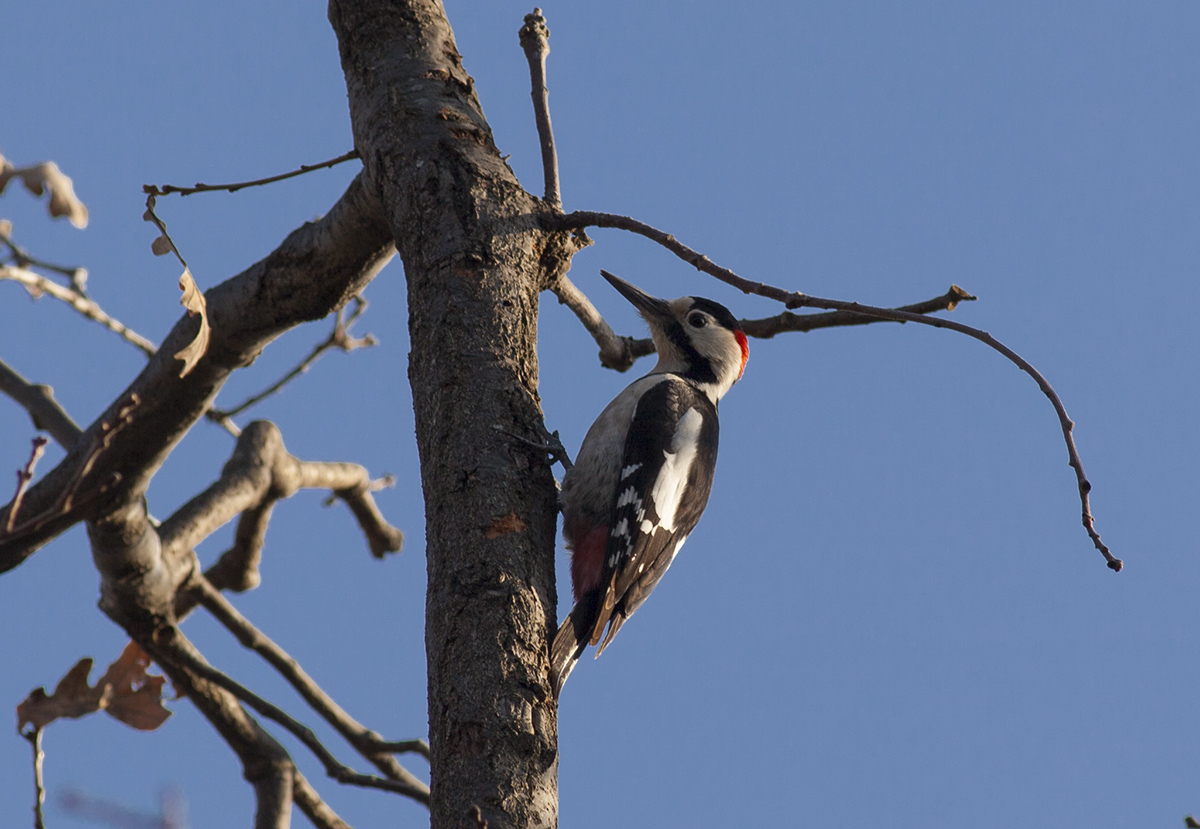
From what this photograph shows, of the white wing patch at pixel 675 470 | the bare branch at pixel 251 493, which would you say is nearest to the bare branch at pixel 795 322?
the white wing patch at pixel 675 470

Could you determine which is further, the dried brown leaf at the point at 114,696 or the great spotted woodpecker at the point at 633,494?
the great spotted woodpecker at the point at 633,494

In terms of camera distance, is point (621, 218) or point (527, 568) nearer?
point (527, 568)

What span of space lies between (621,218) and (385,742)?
6.73 ft

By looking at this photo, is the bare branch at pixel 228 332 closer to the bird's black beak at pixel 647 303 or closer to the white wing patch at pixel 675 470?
the white wing patch at pixel 675 470

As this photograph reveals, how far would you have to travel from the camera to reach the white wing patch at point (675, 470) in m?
3.74

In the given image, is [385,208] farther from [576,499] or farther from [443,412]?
[576,499]

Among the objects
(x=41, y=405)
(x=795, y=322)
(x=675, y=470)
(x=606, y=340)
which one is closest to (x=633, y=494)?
(x=675, y=470)

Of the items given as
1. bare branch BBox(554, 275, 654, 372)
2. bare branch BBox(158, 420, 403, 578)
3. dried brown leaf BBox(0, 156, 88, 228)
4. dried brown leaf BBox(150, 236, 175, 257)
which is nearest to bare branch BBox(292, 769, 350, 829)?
bare branch BBox(158, 420, 403, 578)

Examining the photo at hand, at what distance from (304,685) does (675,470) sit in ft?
5.20

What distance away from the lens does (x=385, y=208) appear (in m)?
3.03

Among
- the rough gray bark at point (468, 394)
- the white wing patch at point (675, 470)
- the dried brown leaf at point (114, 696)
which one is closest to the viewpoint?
the rough gray bark at point (468, 394)

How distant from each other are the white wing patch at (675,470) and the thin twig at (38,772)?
1.97m

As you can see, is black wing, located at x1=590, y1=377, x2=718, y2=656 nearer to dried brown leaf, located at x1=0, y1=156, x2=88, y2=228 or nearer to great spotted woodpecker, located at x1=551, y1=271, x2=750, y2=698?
great spotted woodpecker, located at x1=551, y1=271, x2=750, y2=698

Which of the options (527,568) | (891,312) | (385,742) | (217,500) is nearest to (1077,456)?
(891,312)
